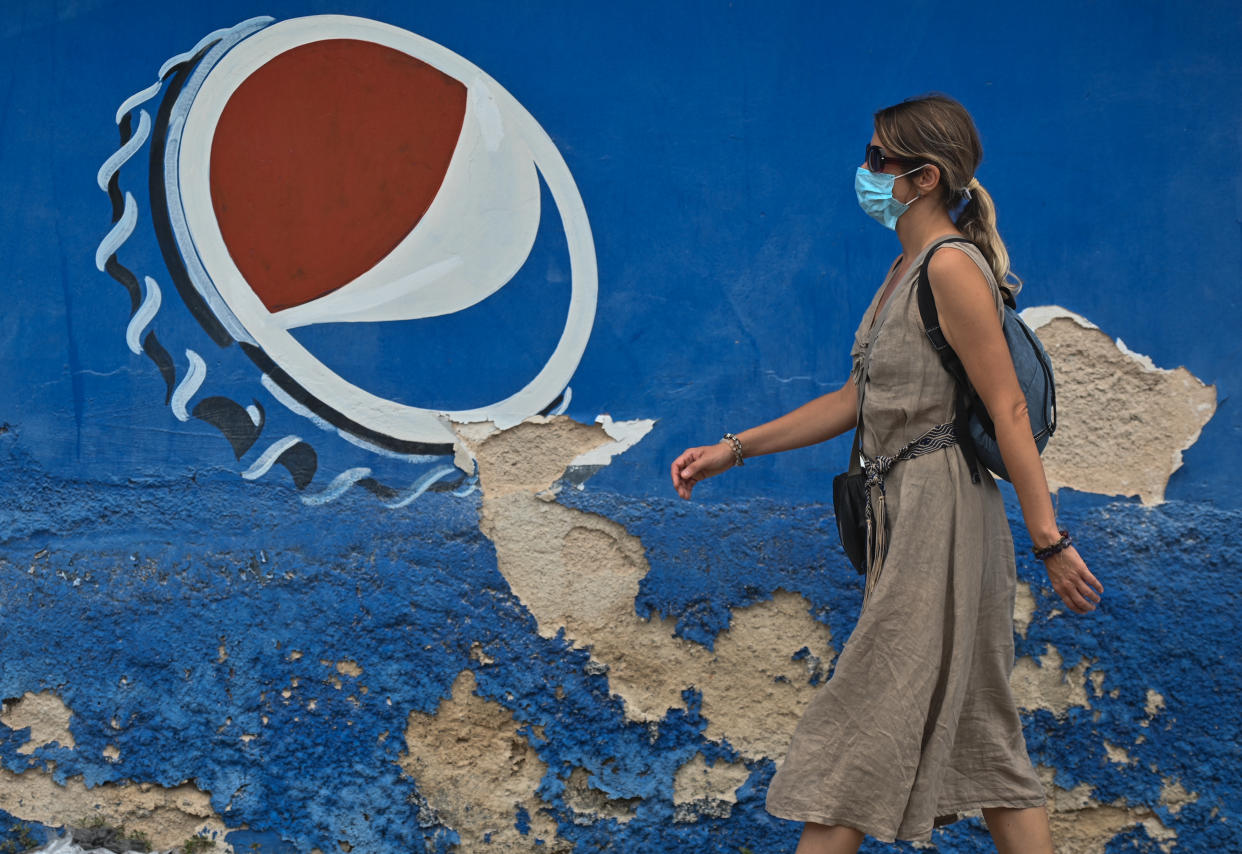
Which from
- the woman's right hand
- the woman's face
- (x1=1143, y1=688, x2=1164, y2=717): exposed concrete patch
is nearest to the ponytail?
the woman's face

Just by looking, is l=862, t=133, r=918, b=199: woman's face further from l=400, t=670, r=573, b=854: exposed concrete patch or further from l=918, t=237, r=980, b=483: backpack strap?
l=400, t=670, r=573, b=854: exposed concrete patch

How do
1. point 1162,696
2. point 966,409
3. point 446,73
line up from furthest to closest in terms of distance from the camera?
point 446,73
point 1162,696
point 966,409

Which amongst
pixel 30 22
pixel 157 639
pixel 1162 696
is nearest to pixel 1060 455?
pixel 1162 696

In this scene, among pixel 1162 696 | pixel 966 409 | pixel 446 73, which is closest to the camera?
pixel 966 409

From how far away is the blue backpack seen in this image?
72.2 inches

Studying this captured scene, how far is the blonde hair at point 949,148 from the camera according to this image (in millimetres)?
1881

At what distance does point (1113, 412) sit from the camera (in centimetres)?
267

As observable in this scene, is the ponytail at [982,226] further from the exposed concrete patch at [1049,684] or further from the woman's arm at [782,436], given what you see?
the exposed concrete patch at [1049,684]

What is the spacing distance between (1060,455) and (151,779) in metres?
2.52

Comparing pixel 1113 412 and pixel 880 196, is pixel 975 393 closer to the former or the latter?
pixel 880 196

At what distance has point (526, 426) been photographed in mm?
2734

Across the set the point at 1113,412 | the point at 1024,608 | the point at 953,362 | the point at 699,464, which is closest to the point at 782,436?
the point at 699,464

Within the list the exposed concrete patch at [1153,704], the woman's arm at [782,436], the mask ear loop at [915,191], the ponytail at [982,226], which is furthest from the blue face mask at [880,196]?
the exposed concrete patch at [1153,704]

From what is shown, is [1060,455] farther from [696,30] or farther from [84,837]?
[84,837]
